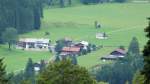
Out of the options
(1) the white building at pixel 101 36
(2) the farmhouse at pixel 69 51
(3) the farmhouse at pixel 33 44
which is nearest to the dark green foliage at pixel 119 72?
(2) the farmhouse at pixel 69 51

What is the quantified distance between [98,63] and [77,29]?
28065 mm

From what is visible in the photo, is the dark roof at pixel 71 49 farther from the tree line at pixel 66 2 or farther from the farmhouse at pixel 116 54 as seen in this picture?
the tree line at pixel 66 2

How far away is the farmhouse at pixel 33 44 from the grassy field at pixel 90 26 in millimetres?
2219

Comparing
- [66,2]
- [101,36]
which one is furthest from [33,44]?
[66,2]

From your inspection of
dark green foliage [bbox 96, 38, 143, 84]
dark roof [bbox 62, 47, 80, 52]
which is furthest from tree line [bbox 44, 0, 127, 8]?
dark green foliage [bbox 96, 38, 143, 84]

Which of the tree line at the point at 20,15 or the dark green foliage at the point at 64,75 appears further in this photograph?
the tree line at the point at 20,15

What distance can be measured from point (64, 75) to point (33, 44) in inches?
2553

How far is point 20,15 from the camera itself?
327ft

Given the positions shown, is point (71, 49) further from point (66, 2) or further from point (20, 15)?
point (66, 2)

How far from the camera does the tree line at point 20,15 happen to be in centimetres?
9731

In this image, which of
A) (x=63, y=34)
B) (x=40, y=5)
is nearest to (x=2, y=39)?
(x=63, y=34)

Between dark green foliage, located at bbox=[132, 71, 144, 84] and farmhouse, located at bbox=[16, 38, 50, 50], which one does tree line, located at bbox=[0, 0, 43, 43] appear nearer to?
farmhouse, located at bbox=[16, 38, 50, 50]

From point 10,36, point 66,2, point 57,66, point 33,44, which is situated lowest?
point 33,44

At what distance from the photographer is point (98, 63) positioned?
70562 mm
